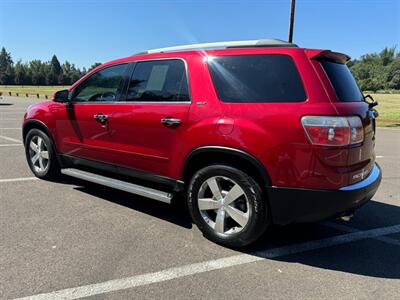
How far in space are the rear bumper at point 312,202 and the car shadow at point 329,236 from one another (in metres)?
0.47

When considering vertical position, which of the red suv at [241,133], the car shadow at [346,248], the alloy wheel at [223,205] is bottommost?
the car shadow at [346,248]

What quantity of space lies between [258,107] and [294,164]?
1.95ft

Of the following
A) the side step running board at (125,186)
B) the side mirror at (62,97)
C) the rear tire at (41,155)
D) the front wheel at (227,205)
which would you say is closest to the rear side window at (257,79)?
the front wheel at (227,205)

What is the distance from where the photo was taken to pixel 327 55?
331 centimetres

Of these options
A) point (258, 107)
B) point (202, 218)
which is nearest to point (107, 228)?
point (202, 218)

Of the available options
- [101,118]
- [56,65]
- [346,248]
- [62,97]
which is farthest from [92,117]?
[56,65]

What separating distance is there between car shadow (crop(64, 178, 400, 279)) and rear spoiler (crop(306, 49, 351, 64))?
185 centimetres

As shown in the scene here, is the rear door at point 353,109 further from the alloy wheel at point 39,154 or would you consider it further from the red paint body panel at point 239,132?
the alloy wheel at point 39,154

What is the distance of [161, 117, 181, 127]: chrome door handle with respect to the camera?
146 inches

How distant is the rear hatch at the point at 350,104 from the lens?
309 centimetres

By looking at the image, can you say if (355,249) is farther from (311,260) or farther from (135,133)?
(135,133)

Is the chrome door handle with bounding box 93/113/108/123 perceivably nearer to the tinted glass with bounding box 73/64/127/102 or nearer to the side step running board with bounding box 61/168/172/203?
the tinted glass with bounding box 73/64/127/102

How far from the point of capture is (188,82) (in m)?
3.76

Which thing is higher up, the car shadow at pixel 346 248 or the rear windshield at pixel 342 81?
the rear windshield at pixel 342 81
